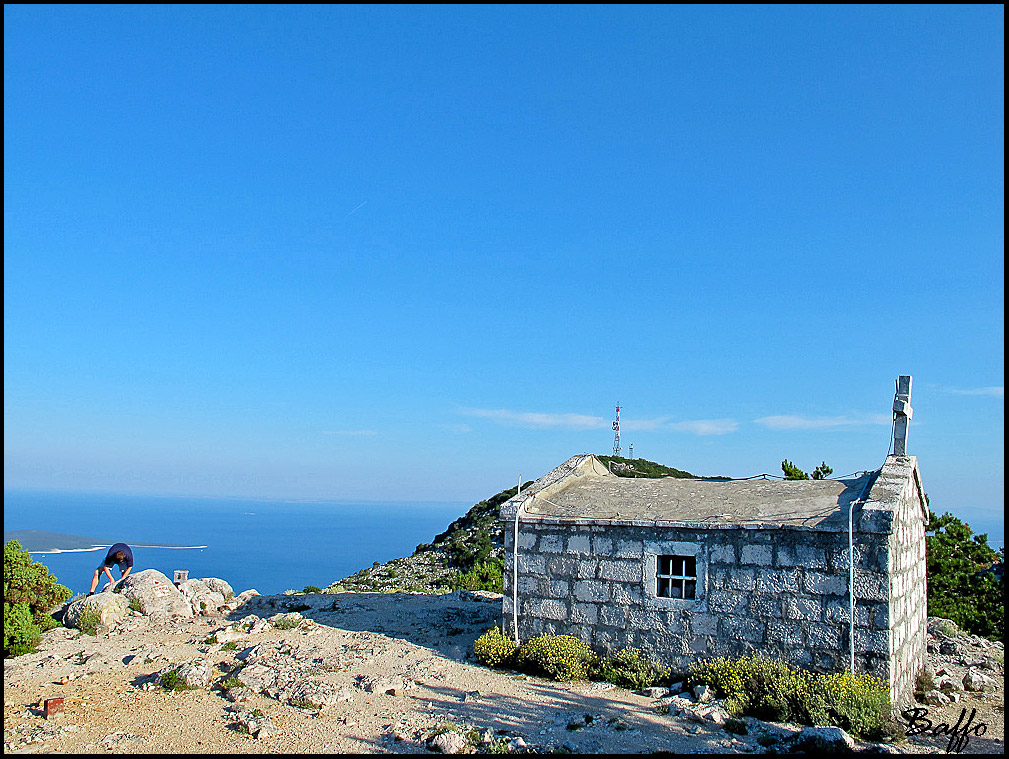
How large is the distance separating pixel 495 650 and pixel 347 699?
3.28m

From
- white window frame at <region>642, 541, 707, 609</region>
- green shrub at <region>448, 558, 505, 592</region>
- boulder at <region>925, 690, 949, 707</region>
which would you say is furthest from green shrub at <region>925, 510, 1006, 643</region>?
green shrub at <region>448, 558, 505, 592</region>

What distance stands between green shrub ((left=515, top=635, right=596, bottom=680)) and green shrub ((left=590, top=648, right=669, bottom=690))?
248 millimetres

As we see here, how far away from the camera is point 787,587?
1173 centimetres

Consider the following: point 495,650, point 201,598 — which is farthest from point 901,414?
point 201,598

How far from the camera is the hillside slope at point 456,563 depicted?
25.8m

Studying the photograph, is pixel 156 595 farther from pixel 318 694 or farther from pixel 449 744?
pixel 449 744

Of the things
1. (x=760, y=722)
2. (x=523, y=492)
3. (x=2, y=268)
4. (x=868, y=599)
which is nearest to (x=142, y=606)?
(x=523, y=492)

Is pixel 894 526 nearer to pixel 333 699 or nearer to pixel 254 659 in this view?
pixel 333 699

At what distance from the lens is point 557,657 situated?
42.0ft

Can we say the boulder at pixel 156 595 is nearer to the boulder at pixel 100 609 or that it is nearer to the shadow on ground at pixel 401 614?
the boulder at pixel 100 609

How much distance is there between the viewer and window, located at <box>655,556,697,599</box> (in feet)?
41.1

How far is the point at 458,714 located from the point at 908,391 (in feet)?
33.4

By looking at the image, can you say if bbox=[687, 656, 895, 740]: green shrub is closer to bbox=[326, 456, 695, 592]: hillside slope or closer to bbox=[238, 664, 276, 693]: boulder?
bbox=[238, 664, 276, 693]: boulder

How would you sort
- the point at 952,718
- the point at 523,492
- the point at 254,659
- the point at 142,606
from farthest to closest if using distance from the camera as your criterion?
1. the point at 142,606
2. the point at 523,492
3. the point at 254,659
4. the point at 952,718
